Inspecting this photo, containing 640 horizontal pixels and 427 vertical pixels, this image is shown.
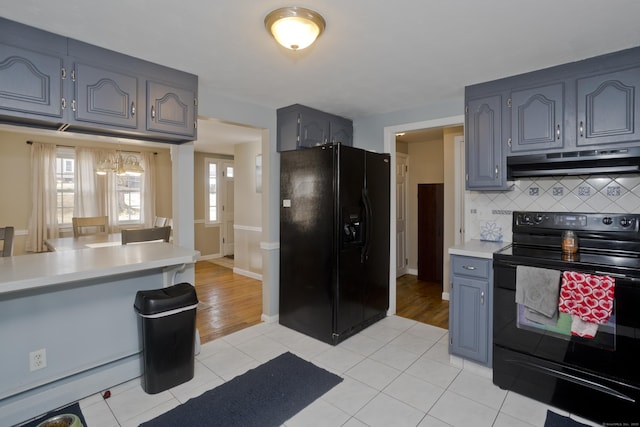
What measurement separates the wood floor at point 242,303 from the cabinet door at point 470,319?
0.88m

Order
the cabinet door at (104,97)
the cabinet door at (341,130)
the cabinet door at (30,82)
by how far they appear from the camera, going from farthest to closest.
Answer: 1. the cabinet door at (341,130)
2. the cabinet door at (104,97)
3. the cabinet door at (30,82)

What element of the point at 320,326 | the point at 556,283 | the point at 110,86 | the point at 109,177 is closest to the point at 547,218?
the point at 556,283

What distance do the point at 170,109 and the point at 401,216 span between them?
390cm

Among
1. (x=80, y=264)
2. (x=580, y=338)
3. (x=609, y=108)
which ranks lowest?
(x=580, y=338)

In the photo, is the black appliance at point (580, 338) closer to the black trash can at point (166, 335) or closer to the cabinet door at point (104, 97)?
the black trash can at point (166, 335)

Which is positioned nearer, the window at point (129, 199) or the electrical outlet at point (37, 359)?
the electrical outlet at point (37, 359)

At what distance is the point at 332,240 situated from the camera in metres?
2.90

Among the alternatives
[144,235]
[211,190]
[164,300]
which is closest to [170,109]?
[164,300]

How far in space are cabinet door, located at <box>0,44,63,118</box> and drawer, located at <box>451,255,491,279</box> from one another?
9.45 ft

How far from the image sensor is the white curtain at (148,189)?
6.00m

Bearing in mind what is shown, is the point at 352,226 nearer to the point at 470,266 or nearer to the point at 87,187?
the point at 470,266

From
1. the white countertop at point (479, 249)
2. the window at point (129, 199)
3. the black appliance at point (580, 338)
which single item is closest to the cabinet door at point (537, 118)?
the black appliance at point (580, 338)

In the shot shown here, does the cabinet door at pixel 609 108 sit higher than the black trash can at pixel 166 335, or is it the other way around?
the cabinet door at pixel 609 108

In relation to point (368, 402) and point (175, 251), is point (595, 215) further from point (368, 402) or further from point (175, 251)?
point (175, 251)
